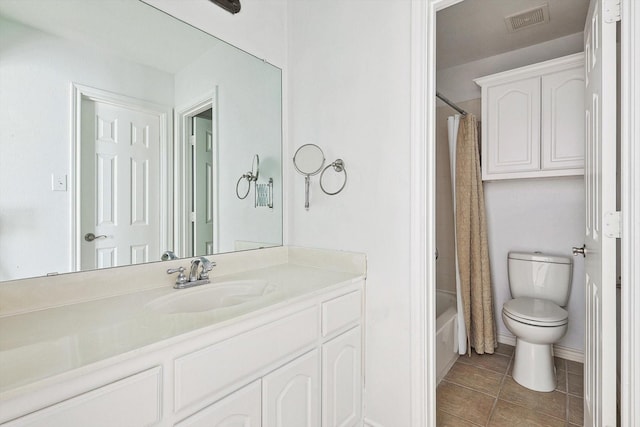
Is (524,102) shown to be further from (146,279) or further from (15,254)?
(15,254)

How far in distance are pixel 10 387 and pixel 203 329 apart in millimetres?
378

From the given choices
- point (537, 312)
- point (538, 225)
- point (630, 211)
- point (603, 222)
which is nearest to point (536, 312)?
point (537, 312)

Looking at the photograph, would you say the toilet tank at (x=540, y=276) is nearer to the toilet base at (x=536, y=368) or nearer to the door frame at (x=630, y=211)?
the toilet base at (x=536, y=368)

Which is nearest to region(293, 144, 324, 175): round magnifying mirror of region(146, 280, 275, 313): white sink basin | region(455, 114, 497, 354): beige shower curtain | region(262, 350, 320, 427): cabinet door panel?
region(146, 280, 275, 313): white sink basin

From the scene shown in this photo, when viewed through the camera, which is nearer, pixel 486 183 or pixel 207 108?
pixel 207 108

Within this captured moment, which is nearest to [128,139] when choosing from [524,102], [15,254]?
[15,254]

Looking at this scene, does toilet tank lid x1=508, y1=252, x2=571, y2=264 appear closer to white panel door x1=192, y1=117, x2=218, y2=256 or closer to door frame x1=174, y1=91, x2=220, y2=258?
white panel door x1=192, y1=117, x2=218, y2=256

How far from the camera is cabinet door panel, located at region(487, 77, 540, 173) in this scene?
2.26 m

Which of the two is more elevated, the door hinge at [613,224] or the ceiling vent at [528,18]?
the ceiling vent at [528,18]

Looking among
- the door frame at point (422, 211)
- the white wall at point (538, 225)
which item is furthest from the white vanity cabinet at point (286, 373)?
the white wall at point (538, 225)

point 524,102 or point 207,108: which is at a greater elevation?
point 524,102

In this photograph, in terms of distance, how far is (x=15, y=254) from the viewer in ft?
3.26

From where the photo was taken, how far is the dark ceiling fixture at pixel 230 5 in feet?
4.89

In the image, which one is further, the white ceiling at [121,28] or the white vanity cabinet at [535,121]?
the white vanity cabinet at [535,121]
